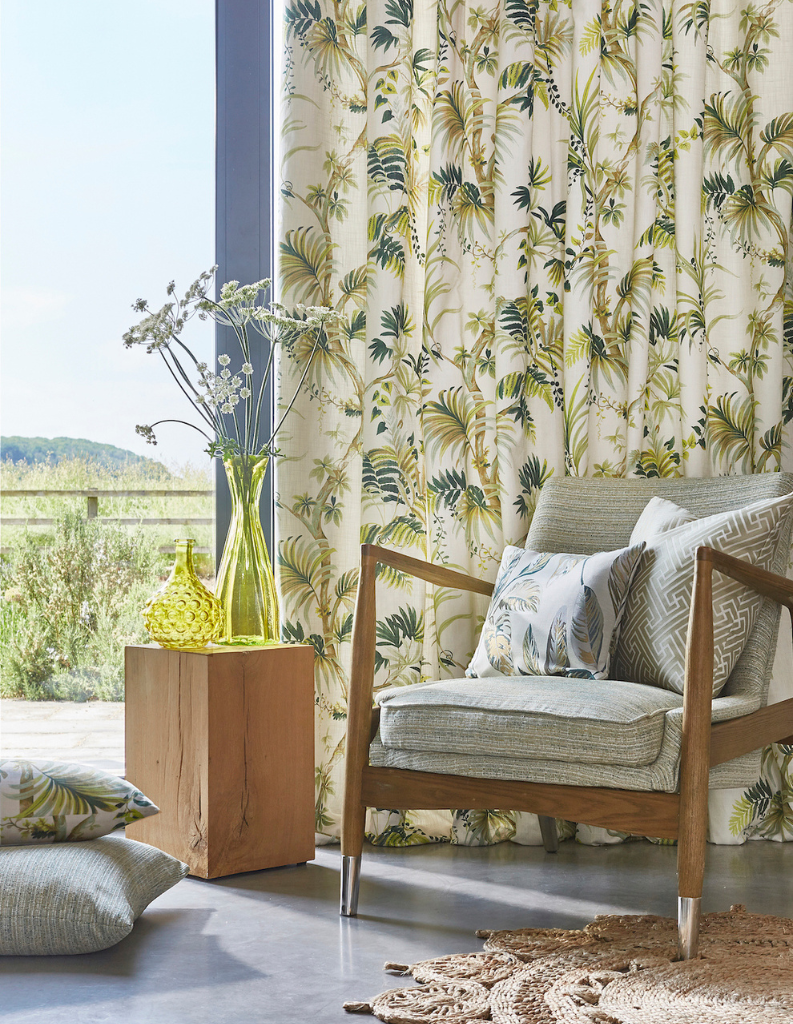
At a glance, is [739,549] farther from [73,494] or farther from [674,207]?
[73,494]

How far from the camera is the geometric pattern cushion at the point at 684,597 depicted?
1960mm

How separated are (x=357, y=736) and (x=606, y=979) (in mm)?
604

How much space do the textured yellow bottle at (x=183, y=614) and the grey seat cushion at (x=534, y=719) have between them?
0.49 m

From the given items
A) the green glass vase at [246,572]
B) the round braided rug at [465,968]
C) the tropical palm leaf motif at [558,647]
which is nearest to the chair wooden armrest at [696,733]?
the round braided rug at [465,968]

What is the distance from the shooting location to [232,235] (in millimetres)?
2715

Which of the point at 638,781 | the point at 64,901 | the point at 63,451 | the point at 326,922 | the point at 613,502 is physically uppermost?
the point at 63,451

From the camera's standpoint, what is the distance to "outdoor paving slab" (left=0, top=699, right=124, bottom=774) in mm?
2633

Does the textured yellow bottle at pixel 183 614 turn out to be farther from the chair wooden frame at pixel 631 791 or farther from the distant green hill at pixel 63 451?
the distant green hill at pixel 63 451

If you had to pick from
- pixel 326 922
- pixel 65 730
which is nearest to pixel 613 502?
pixel 326 922

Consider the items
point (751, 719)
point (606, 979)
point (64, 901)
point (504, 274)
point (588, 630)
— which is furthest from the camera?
point (504, 274)

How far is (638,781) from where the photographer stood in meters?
1.65

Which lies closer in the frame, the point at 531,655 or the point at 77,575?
the point at 531,655

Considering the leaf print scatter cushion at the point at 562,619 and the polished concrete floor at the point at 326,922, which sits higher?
the leaf print scatter cushion at the point at 562,619

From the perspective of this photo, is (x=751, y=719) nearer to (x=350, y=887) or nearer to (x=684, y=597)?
(x=684, y=597)
